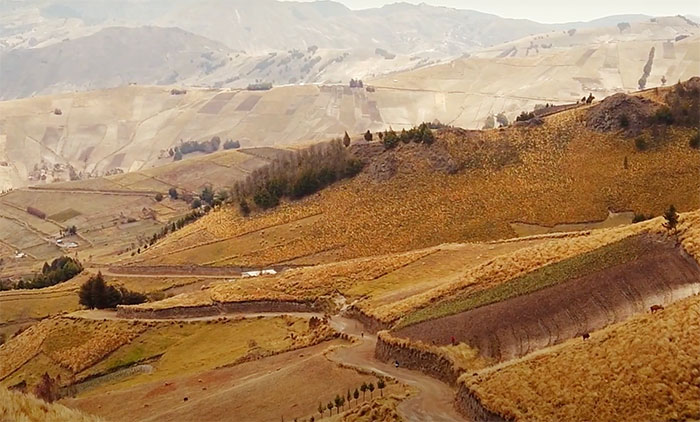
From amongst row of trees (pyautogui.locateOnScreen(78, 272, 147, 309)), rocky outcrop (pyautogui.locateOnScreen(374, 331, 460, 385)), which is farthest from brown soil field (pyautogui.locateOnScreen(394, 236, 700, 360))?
row of trees (pyautogui.locateOnScreen(78, 272, 147, 309))

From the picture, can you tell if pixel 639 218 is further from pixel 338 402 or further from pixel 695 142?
pixel 338 402

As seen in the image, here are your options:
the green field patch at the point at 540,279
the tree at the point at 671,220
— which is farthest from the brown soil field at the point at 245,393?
the tree at the point at 671,220

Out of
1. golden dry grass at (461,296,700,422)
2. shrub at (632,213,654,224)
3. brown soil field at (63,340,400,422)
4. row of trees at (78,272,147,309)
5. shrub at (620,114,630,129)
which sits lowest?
row of trees at (78,272,147,309)

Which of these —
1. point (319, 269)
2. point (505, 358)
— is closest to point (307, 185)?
point (319, 269)

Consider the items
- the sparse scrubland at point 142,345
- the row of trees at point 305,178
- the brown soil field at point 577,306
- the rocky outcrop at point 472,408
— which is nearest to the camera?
the rocky outcrop at point 472,408

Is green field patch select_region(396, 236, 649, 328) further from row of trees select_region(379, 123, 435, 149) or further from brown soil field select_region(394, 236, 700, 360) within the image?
row of trees select_region(379, 123, 435, 149)

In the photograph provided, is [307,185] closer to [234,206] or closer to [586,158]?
[234,206]

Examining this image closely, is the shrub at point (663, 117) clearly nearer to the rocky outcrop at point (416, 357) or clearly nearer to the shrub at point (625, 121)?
the shrub at point (625, 121)
